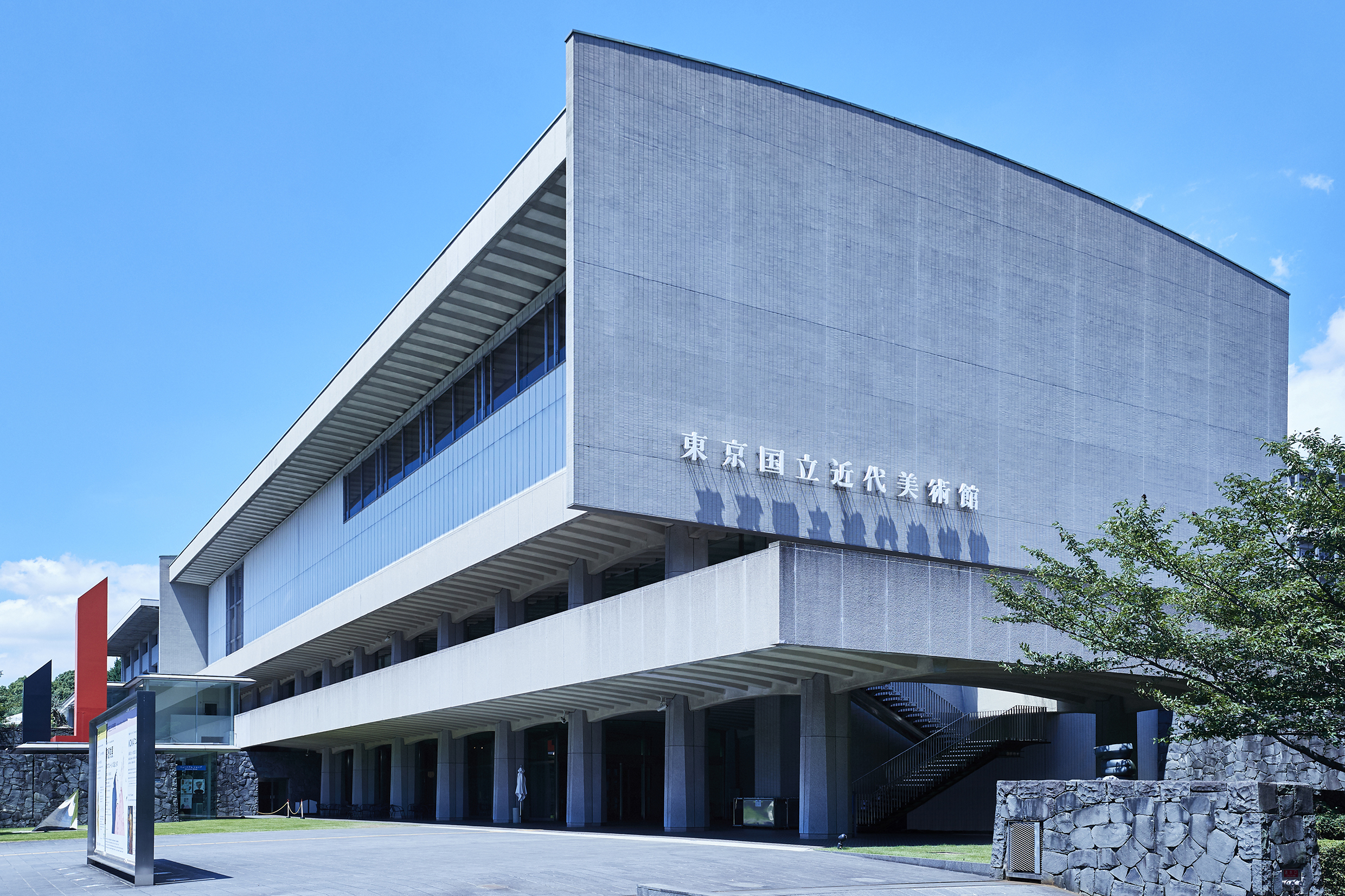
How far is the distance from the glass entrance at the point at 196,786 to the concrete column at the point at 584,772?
23.5 metres

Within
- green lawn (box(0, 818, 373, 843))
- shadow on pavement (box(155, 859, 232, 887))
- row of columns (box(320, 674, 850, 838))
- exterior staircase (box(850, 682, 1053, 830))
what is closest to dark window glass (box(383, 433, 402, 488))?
row of columns (box(320, 674, 850, 838))

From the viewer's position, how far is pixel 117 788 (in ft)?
66.6

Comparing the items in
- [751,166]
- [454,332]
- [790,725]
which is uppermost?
[751,166]

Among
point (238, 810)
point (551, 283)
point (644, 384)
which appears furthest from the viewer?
point (238, 810)

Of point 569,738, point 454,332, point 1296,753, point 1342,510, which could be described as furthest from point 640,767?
point 1342,510

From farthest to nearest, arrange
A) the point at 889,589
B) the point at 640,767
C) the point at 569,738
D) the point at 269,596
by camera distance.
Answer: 1. the point at 269,596
2. the point at 640,767
3. the point at 569,738
4. the point at 889,589

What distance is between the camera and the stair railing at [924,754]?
34.3 m

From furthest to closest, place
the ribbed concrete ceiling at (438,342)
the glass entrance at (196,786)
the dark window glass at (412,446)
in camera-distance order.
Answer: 1. the glass entrance at (196,786)
2. the dark window glass at (412,446)
3. the ribbed concrete ceiling at (438,342)

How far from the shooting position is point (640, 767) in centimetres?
4650

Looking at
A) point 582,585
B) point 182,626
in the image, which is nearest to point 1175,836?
point 582,585

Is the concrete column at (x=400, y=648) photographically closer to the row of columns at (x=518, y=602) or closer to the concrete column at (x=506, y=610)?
the row of columns at (x=518, y=602)

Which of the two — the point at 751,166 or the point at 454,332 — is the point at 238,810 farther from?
the point at 751,166

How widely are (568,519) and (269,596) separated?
33.5 meters

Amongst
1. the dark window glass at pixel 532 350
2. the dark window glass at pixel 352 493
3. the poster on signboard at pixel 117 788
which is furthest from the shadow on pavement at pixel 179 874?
the dark window glass at pixel 352 493
